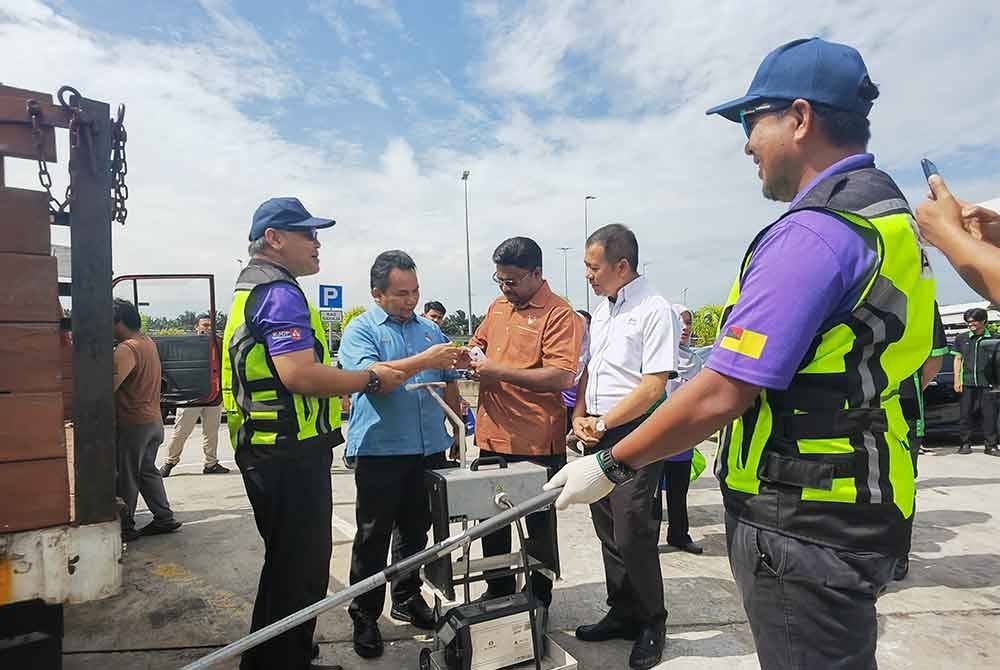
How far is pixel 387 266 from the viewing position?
3262 millimetres

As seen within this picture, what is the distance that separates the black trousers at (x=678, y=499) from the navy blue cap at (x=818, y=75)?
3.42 meters

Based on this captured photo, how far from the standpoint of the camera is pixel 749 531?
→ 1.46 meters

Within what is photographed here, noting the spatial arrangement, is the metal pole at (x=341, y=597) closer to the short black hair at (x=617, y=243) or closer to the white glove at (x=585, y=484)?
the white glove at (x=585, y=484)

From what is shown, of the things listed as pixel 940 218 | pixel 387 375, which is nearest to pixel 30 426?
pixel 387 375

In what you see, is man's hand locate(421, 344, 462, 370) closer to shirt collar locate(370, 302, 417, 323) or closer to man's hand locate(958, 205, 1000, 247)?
shirt collar locate(370, 302, 417, 323)

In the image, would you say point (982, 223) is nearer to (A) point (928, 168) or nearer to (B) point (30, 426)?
(A) point (928, 168)

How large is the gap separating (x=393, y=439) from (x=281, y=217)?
1228 mm

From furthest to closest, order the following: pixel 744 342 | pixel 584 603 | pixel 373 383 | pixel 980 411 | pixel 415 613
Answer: pixel 980 411, pixel 584 603, pixel 415 613, pixel 373 383, pixel 744 342

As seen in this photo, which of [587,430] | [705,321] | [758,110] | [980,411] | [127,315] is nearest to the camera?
[758,110]

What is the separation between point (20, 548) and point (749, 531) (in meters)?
1.95

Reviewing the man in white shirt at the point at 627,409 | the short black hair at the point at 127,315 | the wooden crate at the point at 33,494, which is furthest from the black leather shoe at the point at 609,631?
the short black hair at the point at 127,315

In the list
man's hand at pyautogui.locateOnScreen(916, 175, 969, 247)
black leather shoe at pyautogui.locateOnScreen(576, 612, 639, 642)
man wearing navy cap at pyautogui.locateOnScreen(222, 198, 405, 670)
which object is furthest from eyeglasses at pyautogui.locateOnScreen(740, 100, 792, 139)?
black leather shoe at pyautogui.locateOnScreen(576, 612, 639, 642)

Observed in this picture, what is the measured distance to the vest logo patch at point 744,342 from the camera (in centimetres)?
130

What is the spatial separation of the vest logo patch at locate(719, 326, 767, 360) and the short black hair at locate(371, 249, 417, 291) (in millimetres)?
2195
